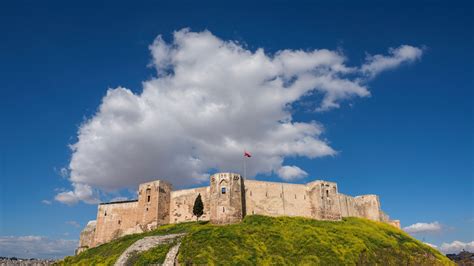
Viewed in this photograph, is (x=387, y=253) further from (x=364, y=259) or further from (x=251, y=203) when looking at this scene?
(x=251, y=203)

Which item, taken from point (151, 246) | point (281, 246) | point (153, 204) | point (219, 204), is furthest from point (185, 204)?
point (281, 246)

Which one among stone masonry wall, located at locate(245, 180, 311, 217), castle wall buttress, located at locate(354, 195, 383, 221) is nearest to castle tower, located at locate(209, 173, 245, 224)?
stone masonry wall, located at locate(245, 180, 311, 217)

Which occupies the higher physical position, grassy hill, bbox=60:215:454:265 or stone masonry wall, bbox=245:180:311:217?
stone masonry wall, bbox=245:180:311:217

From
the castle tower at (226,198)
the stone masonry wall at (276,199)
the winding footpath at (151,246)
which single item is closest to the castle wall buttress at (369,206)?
the stone masonry wall at (276,199)

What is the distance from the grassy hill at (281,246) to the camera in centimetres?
3703

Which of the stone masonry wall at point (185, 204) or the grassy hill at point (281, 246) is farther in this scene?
the stone masonry wall at point (185, 204)

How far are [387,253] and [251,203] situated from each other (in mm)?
16537

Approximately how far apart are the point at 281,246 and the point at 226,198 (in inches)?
398

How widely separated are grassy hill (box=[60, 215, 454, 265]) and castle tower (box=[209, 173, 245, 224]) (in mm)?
1624

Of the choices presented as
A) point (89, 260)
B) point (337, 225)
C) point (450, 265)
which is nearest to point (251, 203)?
point (337, 225)

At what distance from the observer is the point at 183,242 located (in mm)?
39375

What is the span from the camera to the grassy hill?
121 feet

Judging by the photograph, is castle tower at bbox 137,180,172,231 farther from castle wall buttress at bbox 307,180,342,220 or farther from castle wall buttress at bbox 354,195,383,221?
castle wall buttress at bbox 354,195,383,221

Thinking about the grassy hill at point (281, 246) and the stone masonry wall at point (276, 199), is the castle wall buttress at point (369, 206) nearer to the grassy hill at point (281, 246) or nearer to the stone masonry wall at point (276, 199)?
the grassy hill at point (281, 246)
